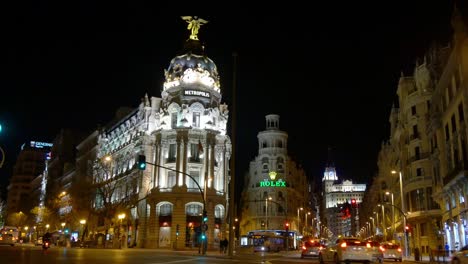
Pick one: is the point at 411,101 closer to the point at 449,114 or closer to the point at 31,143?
the point at 449,114

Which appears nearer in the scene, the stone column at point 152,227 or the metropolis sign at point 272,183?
the stone column at point 152,227


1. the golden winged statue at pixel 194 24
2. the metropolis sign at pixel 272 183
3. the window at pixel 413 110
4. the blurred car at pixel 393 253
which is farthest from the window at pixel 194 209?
the blurred car at pixel 393 253

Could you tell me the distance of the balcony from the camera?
132ft

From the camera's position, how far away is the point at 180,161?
7650 centimetres

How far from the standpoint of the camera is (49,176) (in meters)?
142

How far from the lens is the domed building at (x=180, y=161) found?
7488cm

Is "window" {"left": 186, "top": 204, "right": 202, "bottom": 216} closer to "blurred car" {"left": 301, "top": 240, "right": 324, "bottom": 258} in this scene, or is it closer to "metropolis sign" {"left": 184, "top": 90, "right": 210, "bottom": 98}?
"metropolis sign" {"left": 184, "top": 90, "right": 210, "bottom": 98}

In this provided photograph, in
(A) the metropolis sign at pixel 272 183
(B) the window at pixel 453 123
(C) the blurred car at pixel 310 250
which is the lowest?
(C) the blurred car at pixel 310 250

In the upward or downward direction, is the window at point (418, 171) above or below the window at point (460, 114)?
below

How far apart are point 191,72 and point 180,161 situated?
14984mm

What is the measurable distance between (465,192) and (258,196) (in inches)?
2910

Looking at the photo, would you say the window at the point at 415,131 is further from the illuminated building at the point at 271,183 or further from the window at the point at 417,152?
the illuminated building at the point at 271,183

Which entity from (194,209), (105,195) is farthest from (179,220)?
(105,195)

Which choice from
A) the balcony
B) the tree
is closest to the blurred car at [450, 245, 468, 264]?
the balcony
